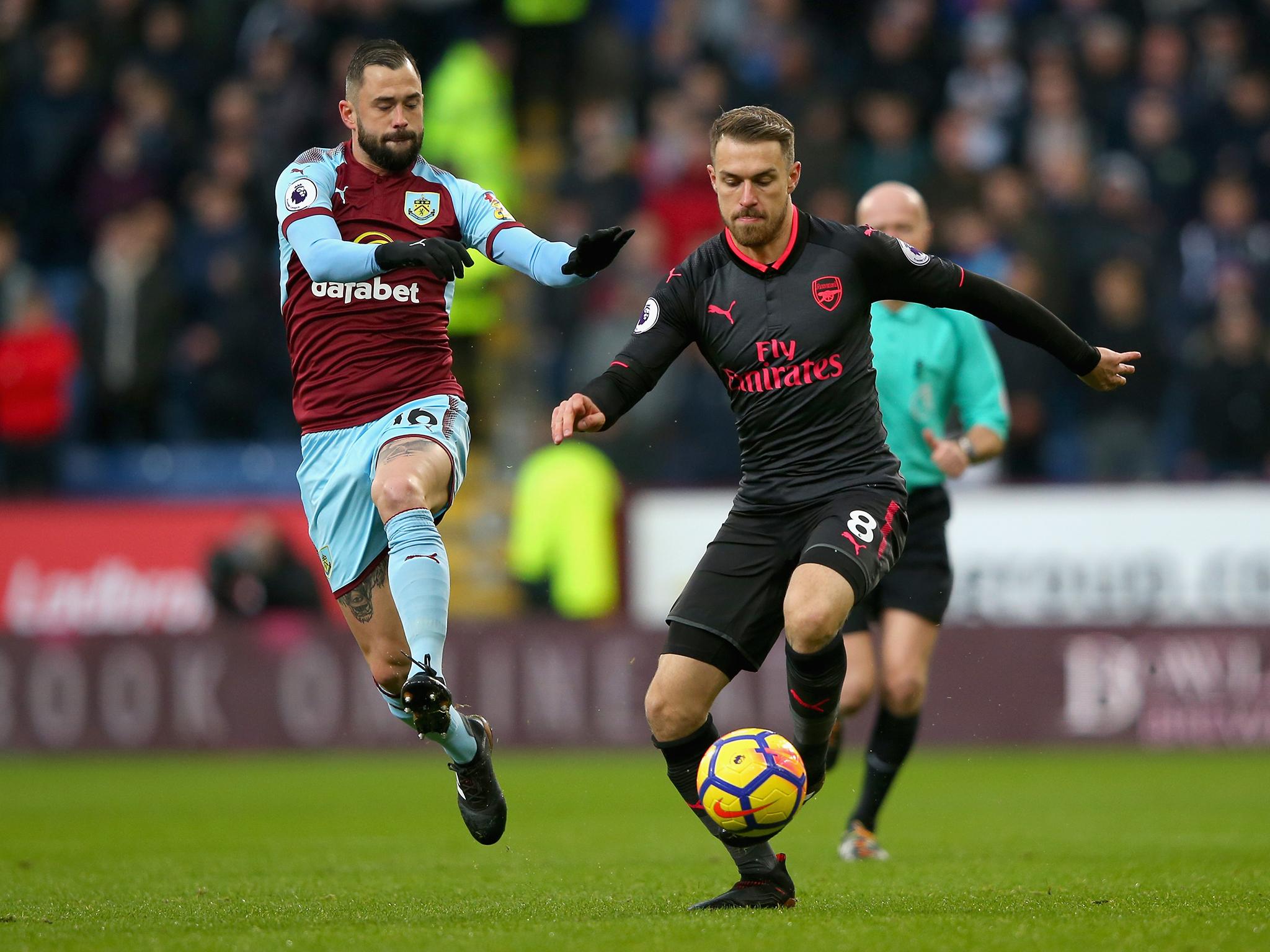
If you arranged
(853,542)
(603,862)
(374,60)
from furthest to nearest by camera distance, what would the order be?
(603,862) < (374,60) < (853,542)

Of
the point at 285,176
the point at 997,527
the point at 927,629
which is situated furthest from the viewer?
the point at 997,527

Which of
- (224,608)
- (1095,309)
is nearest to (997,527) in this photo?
(1095,309)

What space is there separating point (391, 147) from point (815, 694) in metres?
2.68

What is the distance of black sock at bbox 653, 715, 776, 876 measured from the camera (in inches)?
252

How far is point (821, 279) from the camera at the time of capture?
21.6 feet

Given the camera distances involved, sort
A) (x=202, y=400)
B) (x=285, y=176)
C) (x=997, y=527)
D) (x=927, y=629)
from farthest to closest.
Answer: (x=202, y=400) < (x=997, y=527) < (x=927, y=629) < (x=285, y=176)

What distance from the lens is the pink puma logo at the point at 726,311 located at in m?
6.56

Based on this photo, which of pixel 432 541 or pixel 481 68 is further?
pixel 481 68

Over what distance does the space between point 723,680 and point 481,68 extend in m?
12.1

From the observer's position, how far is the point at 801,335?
651 cm

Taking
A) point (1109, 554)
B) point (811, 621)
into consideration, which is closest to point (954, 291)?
point (811, 621)

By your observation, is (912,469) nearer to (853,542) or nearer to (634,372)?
(853,542)

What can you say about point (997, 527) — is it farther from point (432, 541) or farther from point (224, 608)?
point (432, 541)

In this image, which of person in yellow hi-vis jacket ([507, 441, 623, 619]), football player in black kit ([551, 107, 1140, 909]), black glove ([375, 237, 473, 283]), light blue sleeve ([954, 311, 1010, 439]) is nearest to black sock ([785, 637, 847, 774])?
football player in black kit ([551, 107, 1140, 909])
